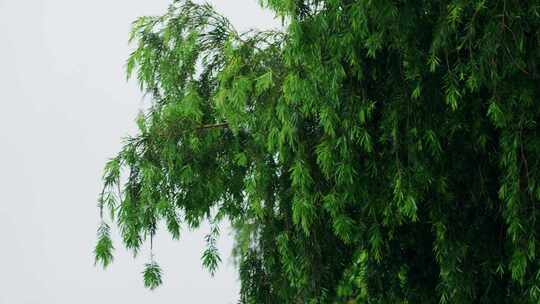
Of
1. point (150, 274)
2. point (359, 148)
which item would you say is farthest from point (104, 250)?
point (359, 148)

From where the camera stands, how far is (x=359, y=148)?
702 cm

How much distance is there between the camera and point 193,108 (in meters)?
8.23

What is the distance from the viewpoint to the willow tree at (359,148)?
6.42m

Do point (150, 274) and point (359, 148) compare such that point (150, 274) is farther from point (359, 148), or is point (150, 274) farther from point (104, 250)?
point (359, 148)

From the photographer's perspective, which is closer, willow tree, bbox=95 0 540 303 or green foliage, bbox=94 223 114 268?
willow tree, bbox=95 0 540 303

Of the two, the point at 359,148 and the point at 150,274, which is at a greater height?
the point at 359,148

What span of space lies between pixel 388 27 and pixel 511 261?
1.78 m

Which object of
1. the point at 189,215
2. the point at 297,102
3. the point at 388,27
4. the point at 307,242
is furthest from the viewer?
the point at 189,215

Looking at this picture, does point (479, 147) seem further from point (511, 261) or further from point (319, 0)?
point (319, 0)

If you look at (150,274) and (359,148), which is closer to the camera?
(359,148)

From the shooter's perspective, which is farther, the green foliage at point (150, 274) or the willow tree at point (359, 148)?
the green foliage at point (150, 274)

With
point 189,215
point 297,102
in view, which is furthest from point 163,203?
point 297,102

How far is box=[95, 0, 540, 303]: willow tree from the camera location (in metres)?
6.42

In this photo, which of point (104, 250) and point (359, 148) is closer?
point (359, 148)
